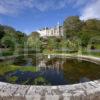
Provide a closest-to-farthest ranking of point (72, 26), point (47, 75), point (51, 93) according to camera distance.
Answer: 1. point (51, 93)
2. point (47, 75)
3. point (72, 26)

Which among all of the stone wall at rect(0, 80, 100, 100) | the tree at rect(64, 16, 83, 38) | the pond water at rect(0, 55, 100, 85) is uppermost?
the tree at rect(64, 16, 83, 38)

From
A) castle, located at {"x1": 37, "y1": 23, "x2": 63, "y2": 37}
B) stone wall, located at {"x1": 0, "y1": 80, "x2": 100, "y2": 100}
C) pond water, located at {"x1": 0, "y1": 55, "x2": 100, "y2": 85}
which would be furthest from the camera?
castle, located at {"x1": 37, "y1": 23, "x2": 63, "y2": 37}

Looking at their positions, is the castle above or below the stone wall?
above

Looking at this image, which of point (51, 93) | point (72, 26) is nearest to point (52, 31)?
point (72, 26)

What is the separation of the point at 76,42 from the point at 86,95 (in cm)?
2583

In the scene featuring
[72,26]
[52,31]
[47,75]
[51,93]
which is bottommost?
[47,75]

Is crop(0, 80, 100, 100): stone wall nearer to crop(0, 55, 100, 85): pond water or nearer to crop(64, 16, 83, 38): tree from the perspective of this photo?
crop(0, 55, 100, 85): pond water

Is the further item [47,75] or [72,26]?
[72,26]

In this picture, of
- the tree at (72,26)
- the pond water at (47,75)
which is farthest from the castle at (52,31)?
the pond water at (47,75)

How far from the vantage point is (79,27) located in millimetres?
46094

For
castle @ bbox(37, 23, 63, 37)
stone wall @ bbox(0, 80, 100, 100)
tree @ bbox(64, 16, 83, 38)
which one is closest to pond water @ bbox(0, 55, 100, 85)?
stone wall @ bbox(0, 80, 100, 100)

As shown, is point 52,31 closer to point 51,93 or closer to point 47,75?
point 47,75

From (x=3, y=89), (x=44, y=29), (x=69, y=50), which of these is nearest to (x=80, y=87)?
(x=3, y=89)

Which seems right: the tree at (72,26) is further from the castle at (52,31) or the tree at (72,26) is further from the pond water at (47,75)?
the pond water at (47,75)
